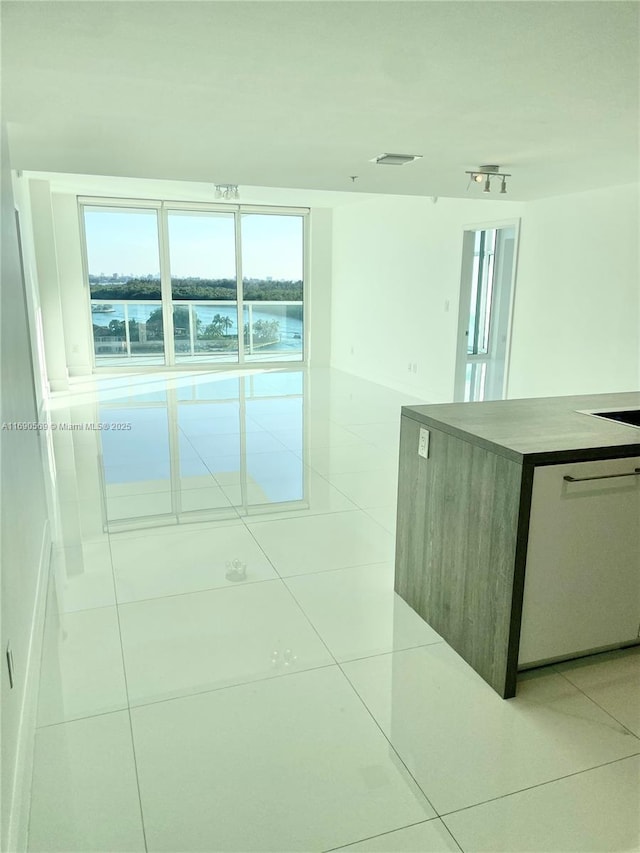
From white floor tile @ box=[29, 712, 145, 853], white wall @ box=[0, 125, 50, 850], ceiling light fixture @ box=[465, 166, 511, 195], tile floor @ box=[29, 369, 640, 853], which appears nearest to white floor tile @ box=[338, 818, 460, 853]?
tile floor @ box=[29, 369, 640, 853]

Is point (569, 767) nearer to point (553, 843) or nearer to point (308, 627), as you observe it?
point (553, 843)

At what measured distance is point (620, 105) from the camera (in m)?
2.71

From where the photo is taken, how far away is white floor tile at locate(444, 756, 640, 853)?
4.91ft

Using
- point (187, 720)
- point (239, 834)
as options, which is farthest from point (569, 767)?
point (187, 720)

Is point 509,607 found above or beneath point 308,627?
above

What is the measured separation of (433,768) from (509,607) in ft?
1.88

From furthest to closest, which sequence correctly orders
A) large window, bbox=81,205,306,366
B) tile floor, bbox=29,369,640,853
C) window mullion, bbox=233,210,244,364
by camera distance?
window mullion, bbox=233,210,244,364, large window, bbox=81,205,306,366, tile floor, bbox=29,369,640,853

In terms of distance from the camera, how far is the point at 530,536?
196 centimetres

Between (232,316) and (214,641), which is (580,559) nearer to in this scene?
(214,641)

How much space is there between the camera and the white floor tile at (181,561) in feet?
9.21

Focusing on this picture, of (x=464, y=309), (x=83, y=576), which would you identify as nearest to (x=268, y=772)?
(x=83, y=576)

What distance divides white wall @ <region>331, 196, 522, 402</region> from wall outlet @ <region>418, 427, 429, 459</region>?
170 inches

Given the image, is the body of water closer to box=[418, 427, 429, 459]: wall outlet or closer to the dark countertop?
the dark countertop

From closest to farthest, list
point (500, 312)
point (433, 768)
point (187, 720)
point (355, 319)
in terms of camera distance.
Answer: point (433, 768) < point (187, 720) < point (500, 312) < point (355, 319)
